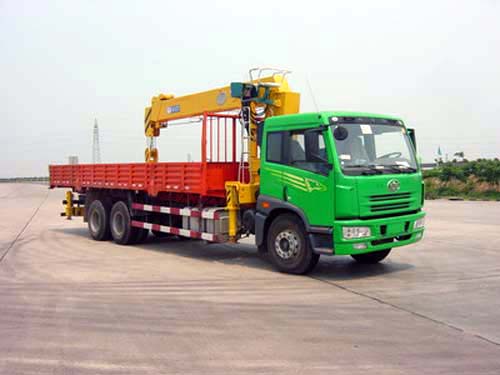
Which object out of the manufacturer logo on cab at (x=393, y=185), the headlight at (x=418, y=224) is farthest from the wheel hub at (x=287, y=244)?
the headlight at (x=418, y=224)

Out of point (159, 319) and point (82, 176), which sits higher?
point (82, 176)

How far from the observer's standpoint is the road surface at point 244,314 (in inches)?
188

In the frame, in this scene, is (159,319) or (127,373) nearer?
(127,373)

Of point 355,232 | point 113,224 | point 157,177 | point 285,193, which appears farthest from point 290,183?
point 113,224

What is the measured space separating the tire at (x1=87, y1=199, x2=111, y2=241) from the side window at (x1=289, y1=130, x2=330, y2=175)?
6.52 meters

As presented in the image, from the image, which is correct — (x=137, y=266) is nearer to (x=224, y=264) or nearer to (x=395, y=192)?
(x=224, y=264)

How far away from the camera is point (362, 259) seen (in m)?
10.1

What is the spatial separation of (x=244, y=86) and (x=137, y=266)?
377cm

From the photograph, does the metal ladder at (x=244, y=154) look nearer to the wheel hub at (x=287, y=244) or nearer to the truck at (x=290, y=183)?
the truck at (x=290, y=183)

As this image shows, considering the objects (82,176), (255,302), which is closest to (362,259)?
(255,302)

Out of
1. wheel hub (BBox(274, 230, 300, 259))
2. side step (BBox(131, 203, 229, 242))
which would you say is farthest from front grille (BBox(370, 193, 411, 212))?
side step (BBox(131, 203, 229, 242))

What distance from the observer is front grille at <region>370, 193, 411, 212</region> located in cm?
827

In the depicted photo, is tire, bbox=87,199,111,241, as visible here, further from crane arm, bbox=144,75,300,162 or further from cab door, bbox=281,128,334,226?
cab door, bbox=281,128,334,226

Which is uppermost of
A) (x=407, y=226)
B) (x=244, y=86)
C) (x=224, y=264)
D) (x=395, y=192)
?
(x=244, y=86)
